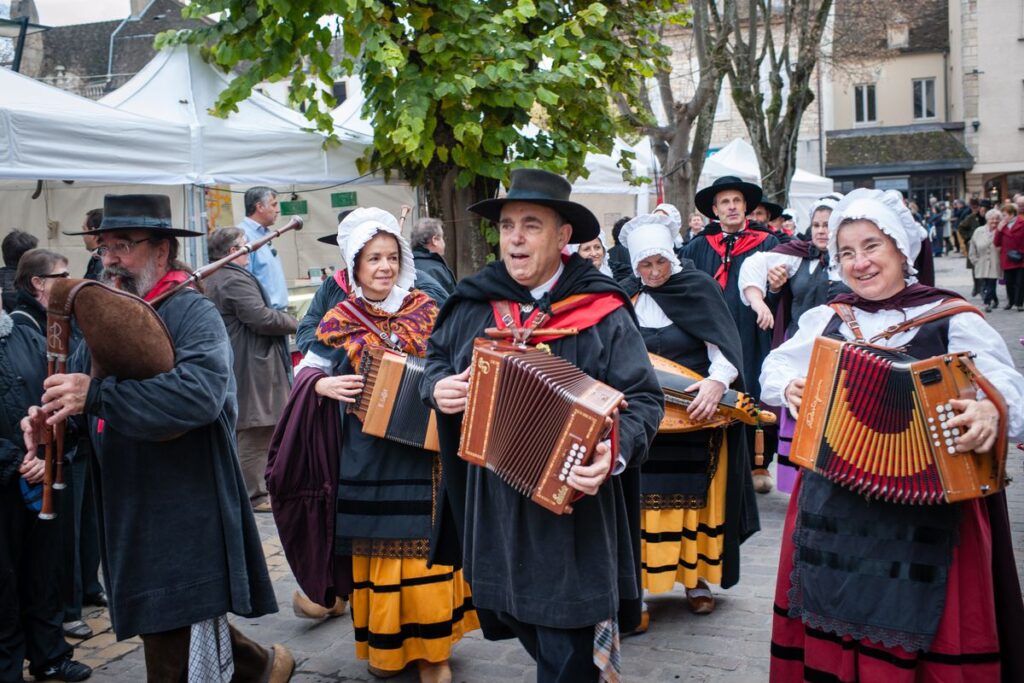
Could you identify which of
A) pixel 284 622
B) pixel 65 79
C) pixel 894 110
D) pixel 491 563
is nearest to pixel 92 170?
pixel 284 622

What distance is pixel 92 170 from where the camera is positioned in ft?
24.9

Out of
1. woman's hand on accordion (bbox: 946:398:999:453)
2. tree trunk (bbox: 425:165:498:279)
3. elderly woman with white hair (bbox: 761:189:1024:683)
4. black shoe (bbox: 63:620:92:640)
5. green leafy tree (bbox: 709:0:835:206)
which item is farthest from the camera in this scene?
green leafy tree (bbox: 709:0:835:206)

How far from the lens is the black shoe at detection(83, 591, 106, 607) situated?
5863mm

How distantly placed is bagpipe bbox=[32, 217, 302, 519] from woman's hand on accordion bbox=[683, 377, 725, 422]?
2.48 m

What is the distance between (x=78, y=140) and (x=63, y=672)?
4.20 meters

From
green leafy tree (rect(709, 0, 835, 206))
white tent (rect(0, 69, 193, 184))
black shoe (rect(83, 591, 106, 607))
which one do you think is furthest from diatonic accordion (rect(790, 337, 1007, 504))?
green leafy tree (rect(709, 0, 835, 206))

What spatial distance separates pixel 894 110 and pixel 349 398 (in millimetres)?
46621

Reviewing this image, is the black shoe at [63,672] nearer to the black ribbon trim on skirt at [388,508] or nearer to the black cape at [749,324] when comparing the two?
the black ribbon trim on skirt at [388,508]

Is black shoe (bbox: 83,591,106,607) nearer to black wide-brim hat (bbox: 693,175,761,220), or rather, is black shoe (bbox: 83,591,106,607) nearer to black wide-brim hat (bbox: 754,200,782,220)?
black wide-brim hat (bbox: 693,175,761,220)

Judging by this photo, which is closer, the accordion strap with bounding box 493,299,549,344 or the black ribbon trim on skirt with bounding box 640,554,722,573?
the accordion strap with bounding box 493,299,549,344

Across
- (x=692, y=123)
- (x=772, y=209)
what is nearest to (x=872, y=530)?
(x=772, y=209)

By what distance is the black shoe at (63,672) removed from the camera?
15.6ft

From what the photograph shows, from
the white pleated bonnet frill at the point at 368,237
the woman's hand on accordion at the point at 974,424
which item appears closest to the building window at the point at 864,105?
the white pleated bonnet frill at the point at 368,237

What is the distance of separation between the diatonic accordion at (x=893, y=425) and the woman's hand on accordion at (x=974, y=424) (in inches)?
0.8
